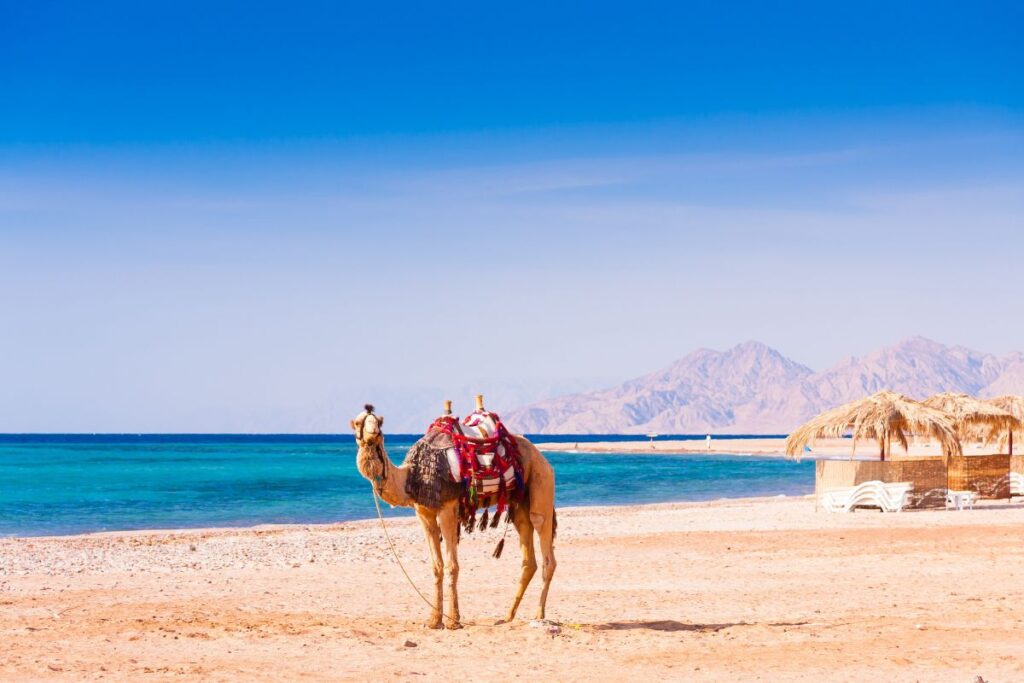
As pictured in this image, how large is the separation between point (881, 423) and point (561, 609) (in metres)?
15.8

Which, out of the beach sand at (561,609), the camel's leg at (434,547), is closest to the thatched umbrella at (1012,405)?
the beach sand at (561,609)

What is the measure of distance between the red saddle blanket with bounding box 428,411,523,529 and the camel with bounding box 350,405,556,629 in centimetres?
17

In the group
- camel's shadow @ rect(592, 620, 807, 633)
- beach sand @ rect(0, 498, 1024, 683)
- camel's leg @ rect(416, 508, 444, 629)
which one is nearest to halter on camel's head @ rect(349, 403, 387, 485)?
camel's leg @ rect(416, 508, 444, 629)

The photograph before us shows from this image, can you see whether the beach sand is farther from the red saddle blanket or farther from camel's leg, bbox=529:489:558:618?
the red saddle blanket

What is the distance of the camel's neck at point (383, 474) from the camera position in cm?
996

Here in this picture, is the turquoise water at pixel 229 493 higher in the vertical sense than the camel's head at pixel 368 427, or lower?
lower

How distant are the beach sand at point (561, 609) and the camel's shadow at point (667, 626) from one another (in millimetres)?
41

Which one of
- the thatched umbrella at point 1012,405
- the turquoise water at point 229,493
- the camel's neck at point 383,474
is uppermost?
the thatched umbrella at point 1012,405

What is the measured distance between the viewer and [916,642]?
10219 millimetres

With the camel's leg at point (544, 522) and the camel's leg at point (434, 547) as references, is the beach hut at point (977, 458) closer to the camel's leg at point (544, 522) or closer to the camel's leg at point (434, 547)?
the camel's leg at point (544, 522)

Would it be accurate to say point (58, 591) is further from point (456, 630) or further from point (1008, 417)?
point (1008, 417)

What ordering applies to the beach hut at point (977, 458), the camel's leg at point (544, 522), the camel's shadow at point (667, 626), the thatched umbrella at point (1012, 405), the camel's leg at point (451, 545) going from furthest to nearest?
the thatched umbrella at point (1012, 405), the beach hut at point (977, 458), the camel's leg at point (544, 522), the camel's shadow at point (667, 626), the camel's leg at point (451, 545)

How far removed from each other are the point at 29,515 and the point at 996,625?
30.2 m

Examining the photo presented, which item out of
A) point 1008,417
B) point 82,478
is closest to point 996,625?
point 1008,417
